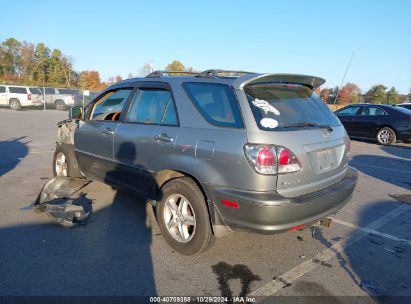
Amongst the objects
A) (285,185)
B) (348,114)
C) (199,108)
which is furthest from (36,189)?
(348,114)

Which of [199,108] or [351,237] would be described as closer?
[199,108]

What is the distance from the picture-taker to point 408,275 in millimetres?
3182

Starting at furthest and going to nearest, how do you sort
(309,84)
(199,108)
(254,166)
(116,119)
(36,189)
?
(36,189) → (116,119) → (309,84) → (199,108) → (254,166)

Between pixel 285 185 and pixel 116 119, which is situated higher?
pixel 116 119

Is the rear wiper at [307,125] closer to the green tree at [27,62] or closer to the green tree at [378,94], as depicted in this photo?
the green tree at [27,62]

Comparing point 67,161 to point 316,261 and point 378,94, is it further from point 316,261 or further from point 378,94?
point 378,94

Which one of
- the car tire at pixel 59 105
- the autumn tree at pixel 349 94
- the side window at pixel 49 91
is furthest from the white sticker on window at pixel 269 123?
the autumn tree at pixel 349 94

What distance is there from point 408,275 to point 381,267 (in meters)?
0.23

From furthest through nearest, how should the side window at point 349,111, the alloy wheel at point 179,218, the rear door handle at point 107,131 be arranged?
the side window at point 349,111 < the rear door handle at point 107,131 < the alloy wheel at point 179,218

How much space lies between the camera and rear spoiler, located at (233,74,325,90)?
126 inches

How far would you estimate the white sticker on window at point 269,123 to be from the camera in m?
3.01

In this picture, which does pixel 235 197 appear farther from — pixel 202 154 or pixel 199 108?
pixel 199 108

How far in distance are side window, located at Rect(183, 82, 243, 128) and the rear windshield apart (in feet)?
0.55

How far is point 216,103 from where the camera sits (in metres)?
3.32
